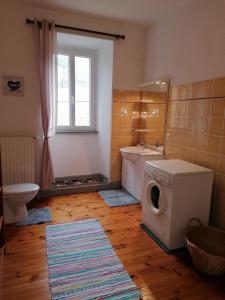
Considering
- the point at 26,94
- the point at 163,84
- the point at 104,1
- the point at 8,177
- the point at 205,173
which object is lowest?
the point at 8,177

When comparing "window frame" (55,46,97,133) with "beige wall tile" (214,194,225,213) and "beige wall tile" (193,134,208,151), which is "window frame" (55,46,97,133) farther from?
"beige wall tile" (214,194,225,213)

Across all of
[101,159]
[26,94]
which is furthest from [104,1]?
[101,159]

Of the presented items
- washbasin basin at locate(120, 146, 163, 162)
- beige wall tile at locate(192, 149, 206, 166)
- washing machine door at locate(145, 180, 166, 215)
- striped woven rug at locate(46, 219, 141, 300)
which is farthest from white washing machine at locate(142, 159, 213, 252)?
washbasin basin at locate(120, 146, 163, 162)

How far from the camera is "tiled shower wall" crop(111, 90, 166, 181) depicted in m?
3.28

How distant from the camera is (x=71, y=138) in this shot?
375cm

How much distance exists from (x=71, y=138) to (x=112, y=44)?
163cm

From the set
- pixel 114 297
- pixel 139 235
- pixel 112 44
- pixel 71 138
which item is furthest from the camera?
pixel 71 138

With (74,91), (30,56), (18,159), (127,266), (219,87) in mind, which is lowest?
(127,266)

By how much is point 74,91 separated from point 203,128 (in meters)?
2.26

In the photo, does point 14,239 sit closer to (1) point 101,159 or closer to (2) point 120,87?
(1) point 101,159

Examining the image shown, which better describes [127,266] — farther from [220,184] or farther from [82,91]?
[82,91]

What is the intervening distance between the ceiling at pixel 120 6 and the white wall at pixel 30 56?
0.14 metres

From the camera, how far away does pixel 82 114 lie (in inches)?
151

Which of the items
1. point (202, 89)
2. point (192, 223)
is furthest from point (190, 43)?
point (192, 223)
